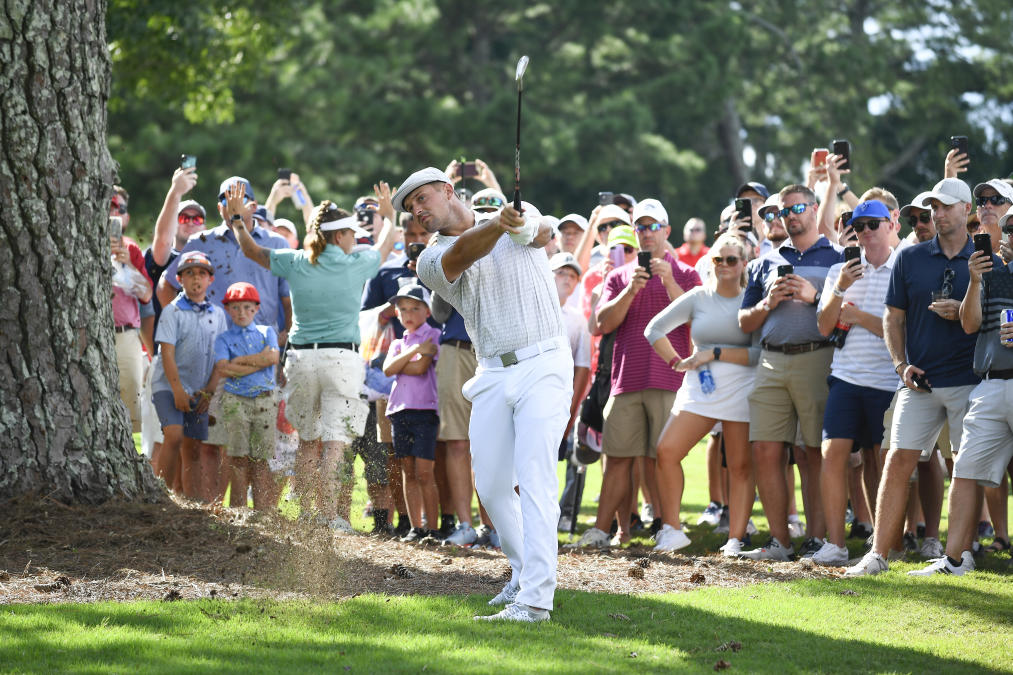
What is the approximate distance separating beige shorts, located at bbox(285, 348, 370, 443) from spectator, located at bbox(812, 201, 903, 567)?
336 centimetres

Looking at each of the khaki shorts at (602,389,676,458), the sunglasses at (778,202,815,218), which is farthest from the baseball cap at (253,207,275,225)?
the sunglasses at (778,202,815,218)

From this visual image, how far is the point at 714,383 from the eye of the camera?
381 inches

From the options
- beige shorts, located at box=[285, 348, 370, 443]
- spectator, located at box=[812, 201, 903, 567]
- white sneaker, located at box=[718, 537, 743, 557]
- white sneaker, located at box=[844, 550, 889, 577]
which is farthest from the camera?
beige shorts, located at box=[285, 348, 370, 443]

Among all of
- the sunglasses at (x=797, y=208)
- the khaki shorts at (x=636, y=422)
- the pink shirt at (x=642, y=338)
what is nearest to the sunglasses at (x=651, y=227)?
the pink shirt at (x=642, y=338)

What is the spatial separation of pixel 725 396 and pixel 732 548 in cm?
106

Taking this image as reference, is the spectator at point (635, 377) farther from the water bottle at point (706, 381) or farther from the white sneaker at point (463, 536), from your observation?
the white sneaker at point (463, 536)

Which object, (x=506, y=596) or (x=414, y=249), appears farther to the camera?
(x=414, y=249)

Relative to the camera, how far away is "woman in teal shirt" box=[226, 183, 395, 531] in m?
10.1

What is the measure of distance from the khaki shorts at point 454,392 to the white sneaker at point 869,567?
2941mm

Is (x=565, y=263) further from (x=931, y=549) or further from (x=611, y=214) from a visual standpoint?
(x=931, y=549)

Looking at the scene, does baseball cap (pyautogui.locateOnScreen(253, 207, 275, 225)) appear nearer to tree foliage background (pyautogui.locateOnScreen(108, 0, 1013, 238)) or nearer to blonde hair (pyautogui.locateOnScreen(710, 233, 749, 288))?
blonde hair (pyautogui.locateOnScreen(710, 233, 749, 288))

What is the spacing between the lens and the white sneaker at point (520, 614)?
22.1 feet

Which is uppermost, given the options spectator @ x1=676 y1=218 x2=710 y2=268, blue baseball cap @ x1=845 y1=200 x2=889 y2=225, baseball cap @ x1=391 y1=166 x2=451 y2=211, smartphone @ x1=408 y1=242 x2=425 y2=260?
spectator @ x1=676 y1=218 x2=710 y2=268

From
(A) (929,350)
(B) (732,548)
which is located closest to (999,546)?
(A) (929,350)
